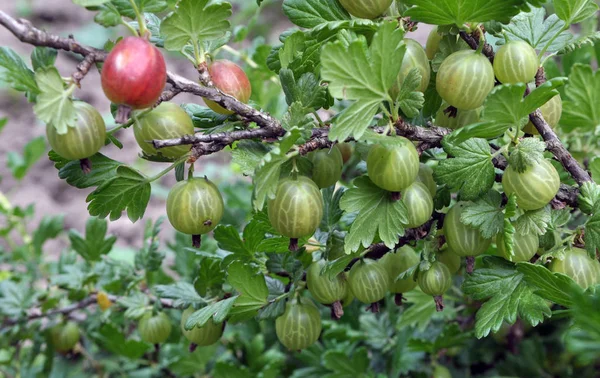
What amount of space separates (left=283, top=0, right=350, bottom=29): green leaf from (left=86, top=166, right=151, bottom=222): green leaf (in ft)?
1.16

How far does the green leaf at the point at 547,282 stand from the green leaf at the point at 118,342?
1041 mm

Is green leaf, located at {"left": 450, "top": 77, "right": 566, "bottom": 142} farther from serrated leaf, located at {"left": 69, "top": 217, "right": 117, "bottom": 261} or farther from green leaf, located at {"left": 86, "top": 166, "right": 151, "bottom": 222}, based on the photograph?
serrated leaf, located at {"left": 69, "top": 217, "right": 117, "bottom": 261}

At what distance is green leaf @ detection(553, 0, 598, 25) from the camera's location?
3.05 ft

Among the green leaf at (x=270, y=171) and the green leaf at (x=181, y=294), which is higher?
the green leaf at (x=270, y=171)

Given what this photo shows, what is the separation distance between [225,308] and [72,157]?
0.36m

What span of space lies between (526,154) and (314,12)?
0.39m

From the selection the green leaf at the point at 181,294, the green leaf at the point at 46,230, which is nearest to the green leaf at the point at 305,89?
the green leaf at the point at 181,294

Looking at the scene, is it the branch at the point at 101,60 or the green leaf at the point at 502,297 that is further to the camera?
the green leaf at the point at 502,297

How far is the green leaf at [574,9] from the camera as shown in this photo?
3.05ft

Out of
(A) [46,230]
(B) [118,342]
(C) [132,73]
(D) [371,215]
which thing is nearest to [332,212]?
(D) [371,215]

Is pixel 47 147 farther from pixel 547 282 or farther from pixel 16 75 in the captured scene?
pixel 547 282

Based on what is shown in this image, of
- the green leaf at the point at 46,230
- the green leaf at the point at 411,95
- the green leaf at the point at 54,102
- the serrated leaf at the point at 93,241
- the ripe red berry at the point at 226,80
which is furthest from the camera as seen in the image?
the green leaf at the point at 46,230

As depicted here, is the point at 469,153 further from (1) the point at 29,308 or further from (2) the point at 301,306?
(1) the point at 29,308

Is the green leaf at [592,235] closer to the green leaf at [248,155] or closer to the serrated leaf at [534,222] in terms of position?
the serrated leaf at [534,222]
